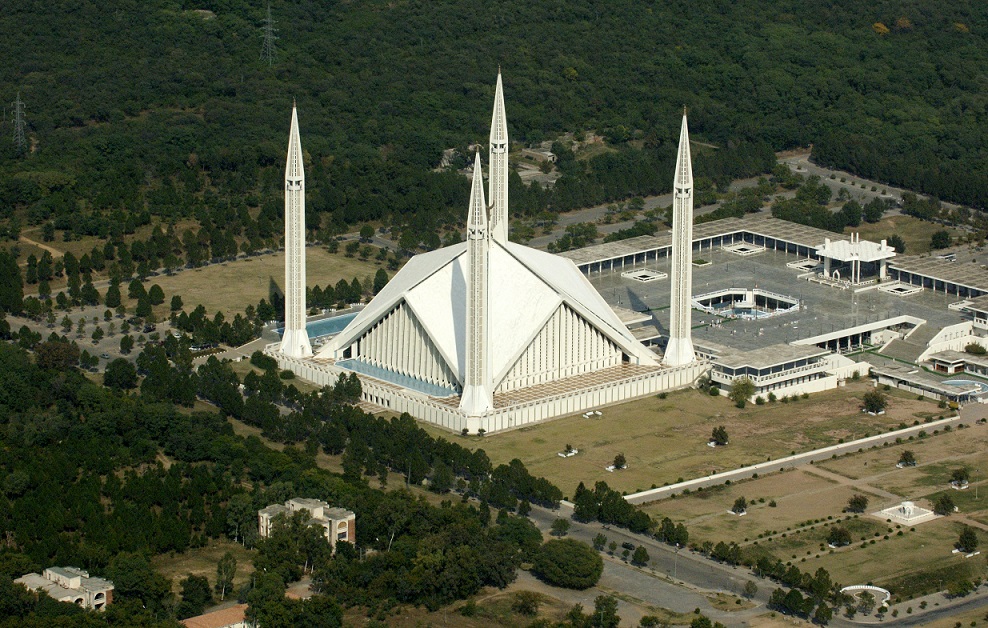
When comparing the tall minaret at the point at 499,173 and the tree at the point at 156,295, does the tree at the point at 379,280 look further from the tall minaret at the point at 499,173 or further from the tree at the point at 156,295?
the tall minaret at the point at 499,173

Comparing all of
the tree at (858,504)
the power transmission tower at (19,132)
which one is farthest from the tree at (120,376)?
the power transmission tower at (19,132)

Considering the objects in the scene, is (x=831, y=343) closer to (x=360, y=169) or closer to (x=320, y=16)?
(x=360, y=169)

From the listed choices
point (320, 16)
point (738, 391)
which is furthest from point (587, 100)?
point (738, 391)

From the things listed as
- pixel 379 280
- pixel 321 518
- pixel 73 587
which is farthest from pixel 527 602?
pixel 379 280

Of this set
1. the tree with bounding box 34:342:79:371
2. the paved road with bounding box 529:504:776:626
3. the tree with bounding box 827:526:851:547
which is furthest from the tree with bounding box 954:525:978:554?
the tree with bounding box 34:342:79:371

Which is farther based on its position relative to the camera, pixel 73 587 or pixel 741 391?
pixel 741 391

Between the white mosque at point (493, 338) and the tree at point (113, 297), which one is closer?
the white mosque at point (493, 338)

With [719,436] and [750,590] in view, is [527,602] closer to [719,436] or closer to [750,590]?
[750,590]
